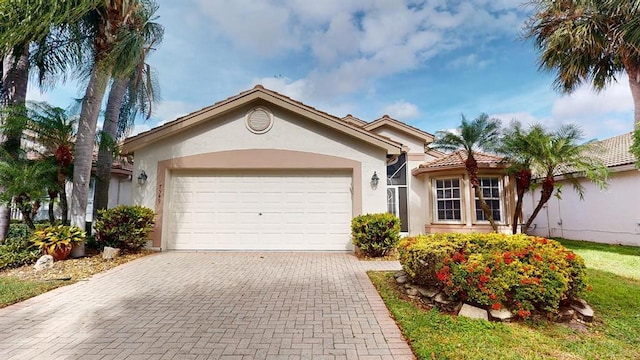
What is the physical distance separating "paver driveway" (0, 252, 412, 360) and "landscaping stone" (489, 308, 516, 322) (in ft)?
5.01

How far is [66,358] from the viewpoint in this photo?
131 inches

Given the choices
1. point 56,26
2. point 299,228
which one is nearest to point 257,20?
point 56,26

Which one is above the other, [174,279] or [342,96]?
[342,96]

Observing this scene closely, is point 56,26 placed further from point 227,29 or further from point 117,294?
point 117,294

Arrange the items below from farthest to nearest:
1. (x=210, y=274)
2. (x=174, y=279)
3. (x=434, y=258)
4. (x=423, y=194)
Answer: (x=423, y=194), (x=210, y=274), (x=174, y=279), (x=434, y=258)

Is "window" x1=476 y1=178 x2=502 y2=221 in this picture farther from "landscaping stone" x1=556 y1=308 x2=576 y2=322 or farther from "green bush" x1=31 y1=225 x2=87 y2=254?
"green bush" x1=31 y1=225 x2=87 y2=254

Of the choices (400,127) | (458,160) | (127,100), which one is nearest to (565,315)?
(458,160)

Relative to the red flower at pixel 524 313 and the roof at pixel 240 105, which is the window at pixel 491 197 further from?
the red flower at pixel 524 313

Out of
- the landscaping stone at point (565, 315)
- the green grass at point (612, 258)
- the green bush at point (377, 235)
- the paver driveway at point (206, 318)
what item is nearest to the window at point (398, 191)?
the green bush at point (377, 235)

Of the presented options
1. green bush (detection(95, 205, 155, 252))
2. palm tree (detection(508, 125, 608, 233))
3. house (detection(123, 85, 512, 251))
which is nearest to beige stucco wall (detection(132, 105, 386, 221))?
house (detection(123, 85, 512, 251))

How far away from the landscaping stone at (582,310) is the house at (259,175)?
5.76 metres

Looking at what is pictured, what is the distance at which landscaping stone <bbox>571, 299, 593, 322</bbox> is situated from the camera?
440 cm

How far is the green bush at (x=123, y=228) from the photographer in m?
8.85

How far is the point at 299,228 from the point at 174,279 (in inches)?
173
